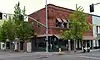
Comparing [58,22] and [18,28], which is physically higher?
[58,22]

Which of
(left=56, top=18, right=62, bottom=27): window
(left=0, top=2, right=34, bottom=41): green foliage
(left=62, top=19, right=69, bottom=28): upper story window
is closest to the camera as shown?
(left=56, top=18, right=62, bottom=27): window

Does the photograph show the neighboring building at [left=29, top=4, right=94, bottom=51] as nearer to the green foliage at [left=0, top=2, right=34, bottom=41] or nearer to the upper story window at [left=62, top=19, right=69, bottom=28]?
the upper story window at [left=62, top=19, right=69, bottom=28]

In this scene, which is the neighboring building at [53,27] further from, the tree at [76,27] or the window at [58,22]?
the tree at [76,27]

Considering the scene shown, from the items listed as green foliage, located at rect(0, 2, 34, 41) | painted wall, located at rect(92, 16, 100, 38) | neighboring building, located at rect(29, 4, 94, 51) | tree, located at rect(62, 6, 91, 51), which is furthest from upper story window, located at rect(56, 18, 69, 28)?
painted wall, located at rect(92, 16, 100, 38)

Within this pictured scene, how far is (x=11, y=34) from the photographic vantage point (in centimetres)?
5672

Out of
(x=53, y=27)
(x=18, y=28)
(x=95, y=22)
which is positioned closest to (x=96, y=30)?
(x=95, y=22)

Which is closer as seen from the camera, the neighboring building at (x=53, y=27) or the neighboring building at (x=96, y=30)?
the neighboring building at (x=53, y=27)

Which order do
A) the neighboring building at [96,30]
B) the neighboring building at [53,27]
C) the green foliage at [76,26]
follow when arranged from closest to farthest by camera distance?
the green foliage at [76,26], the neighboring building at [53,27], the neighboring building at [96,30]

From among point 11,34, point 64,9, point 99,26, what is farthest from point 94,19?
point 11,34

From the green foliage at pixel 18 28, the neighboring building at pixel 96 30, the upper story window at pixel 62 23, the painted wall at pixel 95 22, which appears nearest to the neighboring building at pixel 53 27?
the upper story window at pixel 62 23

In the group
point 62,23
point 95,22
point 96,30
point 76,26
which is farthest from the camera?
point 96,30

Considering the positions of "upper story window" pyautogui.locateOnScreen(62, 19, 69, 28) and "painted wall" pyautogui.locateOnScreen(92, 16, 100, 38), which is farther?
"painted wall" pyautogui.locateOnScreen(92, 16, 100, 38)

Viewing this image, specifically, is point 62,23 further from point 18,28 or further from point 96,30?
point 96,30

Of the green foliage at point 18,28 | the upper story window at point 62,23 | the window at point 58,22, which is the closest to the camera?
the window at point 58,22
